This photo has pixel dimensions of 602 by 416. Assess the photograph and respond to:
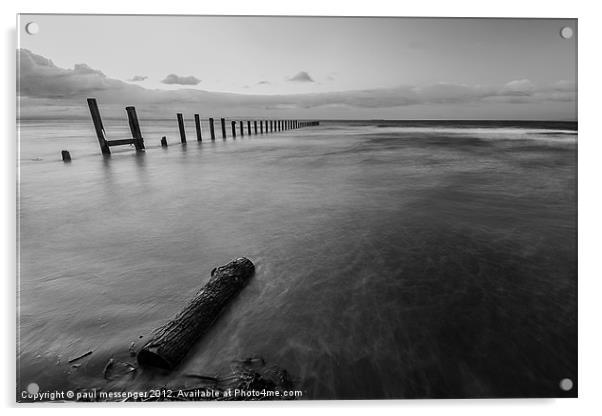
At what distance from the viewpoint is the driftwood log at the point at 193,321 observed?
1.89 m

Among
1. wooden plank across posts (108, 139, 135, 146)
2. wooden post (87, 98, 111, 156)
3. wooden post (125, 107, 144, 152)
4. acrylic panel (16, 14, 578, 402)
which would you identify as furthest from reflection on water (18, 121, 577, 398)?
wooden plank across posts (108, 139, 135, 146)

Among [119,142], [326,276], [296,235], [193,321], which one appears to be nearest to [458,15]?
[296,235]

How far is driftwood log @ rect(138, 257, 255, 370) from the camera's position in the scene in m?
1.89

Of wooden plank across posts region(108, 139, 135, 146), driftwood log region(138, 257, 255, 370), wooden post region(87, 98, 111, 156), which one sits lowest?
driftwood log region(138, 257, 255, 370)

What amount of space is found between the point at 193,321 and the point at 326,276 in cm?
104

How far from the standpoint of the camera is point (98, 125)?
19.9 ft

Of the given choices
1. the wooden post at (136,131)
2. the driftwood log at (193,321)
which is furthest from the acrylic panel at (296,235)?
the wooden post at (136,131)

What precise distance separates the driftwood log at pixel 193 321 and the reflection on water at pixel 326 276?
71 mm

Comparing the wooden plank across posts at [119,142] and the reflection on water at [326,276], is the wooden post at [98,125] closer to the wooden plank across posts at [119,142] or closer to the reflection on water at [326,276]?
the wooden plank across posts at [119,142]

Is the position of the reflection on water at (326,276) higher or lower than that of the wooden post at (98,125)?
lower

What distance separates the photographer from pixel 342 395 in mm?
1939

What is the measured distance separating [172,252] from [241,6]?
7.65 feet

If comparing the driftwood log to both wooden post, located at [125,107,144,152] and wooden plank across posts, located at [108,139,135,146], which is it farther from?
wooden plank across posts, located at [108,139,135,146]

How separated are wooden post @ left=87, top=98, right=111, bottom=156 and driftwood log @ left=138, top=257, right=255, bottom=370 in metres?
2.93
